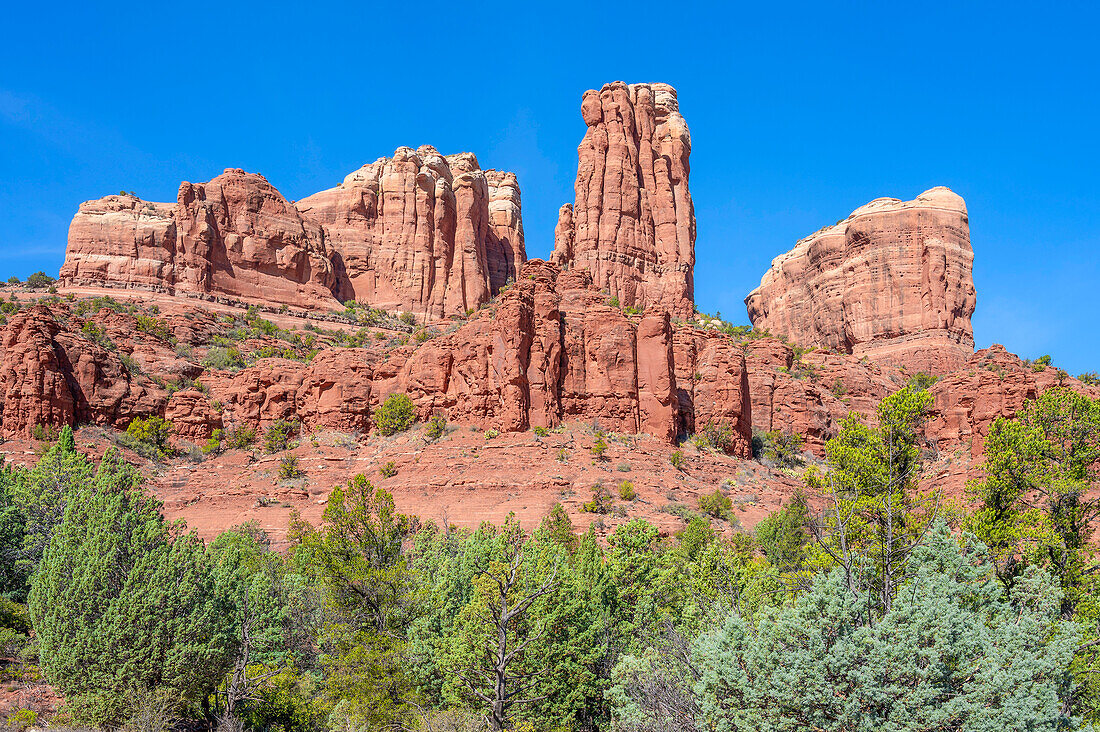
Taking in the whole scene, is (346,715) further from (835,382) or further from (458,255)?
(458,255)

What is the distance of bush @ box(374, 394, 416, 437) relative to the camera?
6169cm

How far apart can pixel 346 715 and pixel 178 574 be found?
304 inches

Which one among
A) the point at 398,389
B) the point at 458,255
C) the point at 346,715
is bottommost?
the point at 346,715

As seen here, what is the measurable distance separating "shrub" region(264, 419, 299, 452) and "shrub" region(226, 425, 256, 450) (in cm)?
109

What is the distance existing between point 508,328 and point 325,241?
54509 millimetres

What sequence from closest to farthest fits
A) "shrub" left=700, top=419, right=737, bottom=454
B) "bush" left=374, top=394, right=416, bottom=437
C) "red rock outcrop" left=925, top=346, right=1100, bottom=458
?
1. "red rock outcrop" left=925, top=346, right=1100, bottom=458
2. "bush" left=374, top=394, right=416, bottom=437
3. "shrub" left=700, top=419, right=737, bottom=454

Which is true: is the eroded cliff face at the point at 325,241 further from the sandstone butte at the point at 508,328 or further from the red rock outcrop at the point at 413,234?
the sandstone butte at the point at 508,328

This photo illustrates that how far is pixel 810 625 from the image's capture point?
55.1 feet

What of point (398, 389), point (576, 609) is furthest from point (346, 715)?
point (398, 389)

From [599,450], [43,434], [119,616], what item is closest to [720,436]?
[599,450]

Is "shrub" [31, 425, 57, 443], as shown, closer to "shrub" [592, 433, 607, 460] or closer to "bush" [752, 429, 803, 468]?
"shrub" [592, 433, 607, 460]

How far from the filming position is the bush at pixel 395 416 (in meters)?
61.7

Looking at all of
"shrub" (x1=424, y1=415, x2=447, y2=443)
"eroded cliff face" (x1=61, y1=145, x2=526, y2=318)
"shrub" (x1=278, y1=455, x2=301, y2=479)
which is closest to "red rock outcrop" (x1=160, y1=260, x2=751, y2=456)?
"shrub" (x1=424, y1=415, x2=447, y2=443)

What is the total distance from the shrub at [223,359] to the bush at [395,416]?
1991cm
